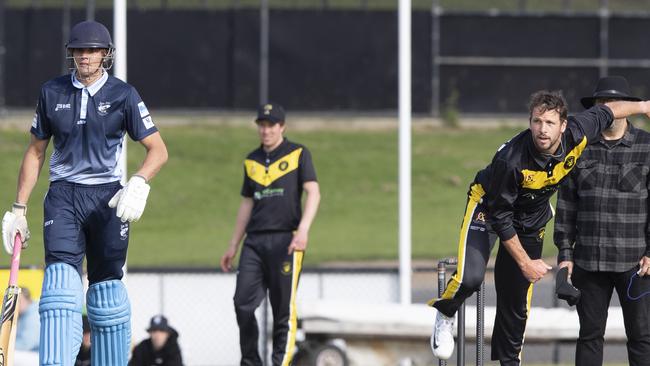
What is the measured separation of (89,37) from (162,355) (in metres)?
4.13

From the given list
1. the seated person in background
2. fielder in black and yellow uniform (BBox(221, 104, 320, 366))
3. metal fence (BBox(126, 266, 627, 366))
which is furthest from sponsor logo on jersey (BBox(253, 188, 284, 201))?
metal fence (BBox(126, 266, 627, 366))

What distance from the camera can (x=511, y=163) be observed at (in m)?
7.24

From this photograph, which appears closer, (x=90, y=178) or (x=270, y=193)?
(x=90, y=178)

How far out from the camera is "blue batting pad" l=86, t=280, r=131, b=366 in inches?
285

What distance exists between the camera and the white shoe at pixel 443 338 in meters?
7.81

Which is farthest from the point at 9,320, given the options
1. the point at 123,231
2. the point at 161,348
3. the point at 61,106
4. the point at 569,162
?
the point at 161,348

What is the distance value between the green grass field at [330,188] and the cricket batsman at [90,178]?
14418 millimetres

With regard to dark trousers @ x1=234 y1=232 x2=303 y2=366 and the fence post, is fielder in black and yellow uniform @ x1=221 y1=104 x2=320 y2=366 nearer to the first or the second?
dark trousers @ x1=234 y1=232 x2=303 y2=366

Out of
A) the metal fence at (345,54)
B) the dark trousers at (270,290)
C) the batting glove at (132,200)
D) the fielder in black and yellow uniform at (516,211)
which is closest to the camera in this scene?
the batting glove at (132,200)

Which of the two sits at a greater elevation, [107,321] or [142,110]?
[142,110]

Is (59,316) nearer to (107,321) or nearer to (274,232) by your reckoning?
(107,321)

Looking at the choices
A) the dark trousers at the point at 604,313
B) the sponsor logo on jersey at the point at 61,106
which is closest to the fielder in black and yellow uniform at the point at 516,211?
the dark trousers at the point at 604,313

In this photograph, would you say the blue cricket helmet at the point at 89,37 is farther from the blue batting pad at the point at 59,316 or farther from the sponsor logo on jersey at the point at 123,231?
the blue batting pad at the point at 59,316

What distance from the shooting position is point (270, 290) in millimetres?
9711
